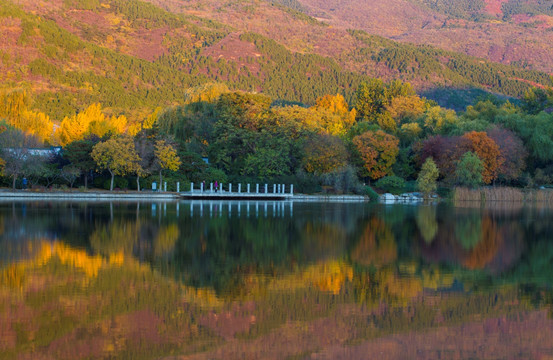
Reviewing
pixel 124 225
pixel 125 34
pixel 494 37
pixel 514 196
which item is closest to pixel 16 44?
pixel 125 34

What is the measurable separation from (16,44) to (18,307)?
106 metres

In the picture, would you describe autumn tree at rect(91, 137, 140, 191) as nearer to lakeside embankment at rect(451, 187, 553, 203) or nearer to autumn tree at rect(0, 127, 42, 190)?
autumn tree at rect(0, 127, 42, 190)

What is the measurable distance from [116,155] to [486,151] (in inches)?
1207

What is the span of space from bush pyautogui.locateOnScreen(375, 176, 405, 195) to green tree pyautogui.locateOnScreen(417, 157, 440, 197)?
1.53m

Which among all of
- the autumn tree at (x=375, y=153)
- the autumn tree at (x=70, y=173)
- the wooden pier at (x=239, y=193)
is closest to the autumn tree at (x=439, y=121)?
the autumn tree at (x=375, y=153)

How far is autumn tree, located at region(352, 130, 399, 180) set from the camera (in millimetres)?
56594

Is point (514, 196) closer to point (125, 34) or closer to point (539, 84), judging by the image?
point (539, 84)

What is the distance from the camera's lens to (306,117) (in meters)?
63.0

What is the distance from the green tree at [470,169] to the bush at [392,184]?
192 inches

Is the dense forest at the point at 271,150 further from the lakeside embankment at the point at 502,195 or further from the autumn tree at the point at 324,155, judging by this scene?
the lakeside embankment at the point at 502,195

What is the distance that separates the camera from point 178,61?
432 feet

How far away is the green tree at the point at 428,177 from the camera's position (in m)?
54.0

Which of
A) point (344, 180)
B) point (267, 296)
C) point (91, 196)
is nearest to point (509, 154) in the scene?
point (344, 180)

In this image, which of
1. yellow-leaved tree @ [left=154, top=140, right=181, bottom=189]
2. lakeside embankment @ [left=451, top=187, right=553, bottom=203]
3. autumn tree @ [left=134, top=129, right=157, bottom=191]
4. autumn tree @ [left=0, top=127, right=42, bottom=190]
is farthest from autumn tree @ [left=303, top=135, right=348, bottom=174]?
autumn tree @ [left=0, top=127, right=42, bottom=190]
